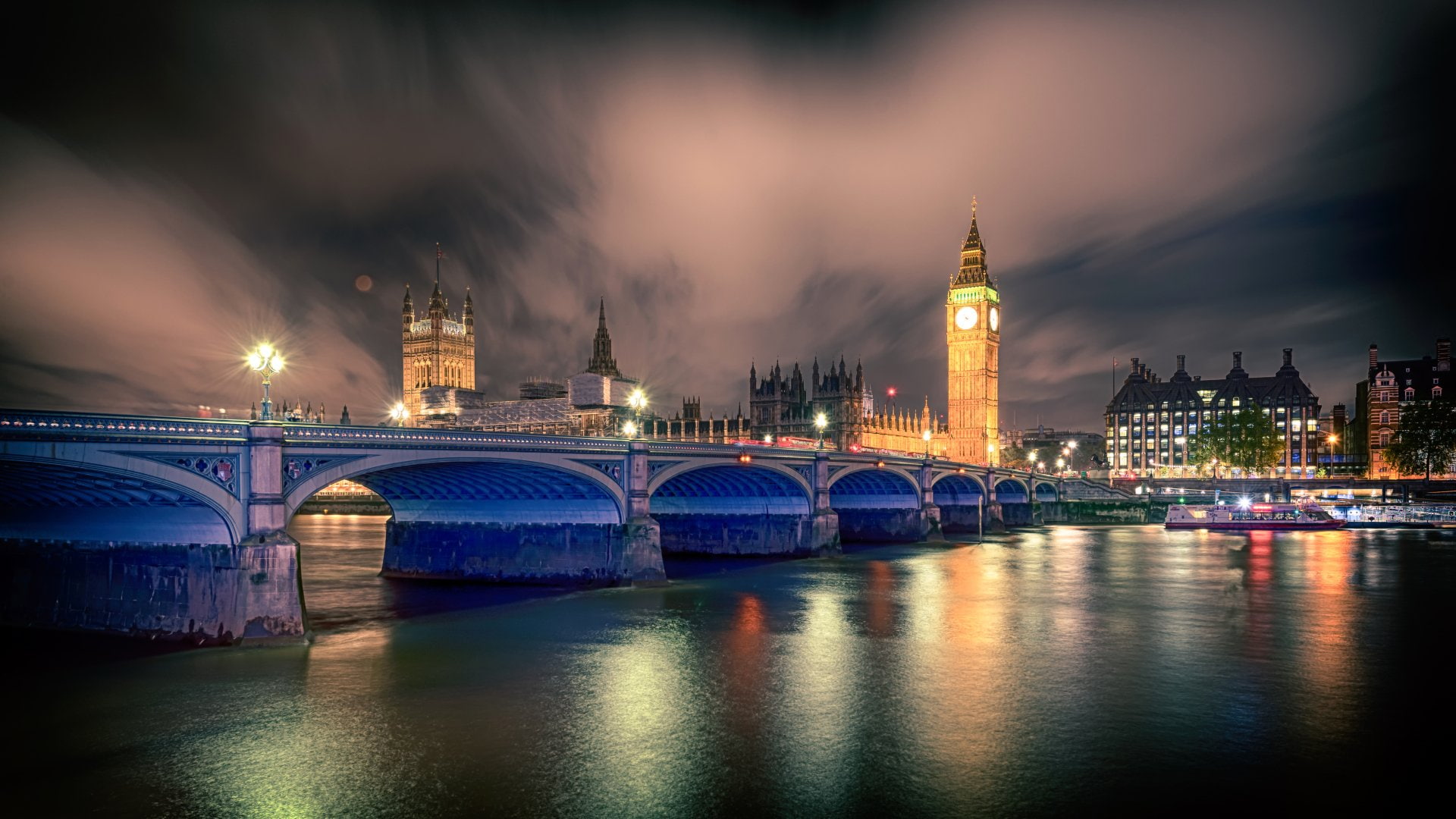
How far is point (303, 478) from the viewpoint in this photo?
33.0 m

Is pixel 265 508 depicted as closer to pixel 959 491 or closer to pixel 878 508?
pixel 878 508

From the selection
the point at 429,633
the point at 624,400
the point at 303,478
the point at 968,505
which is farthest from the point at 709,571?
the point at 624,400

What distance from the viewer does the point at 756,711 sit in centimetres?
2388

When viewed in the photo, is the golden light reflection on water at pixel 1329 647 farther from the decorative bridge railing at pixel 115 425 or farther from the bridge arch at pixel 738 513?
the bridge arch at pixel 738 513

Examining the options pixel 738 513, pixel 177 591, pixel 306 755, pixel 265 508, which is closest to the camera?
pixel 306 755

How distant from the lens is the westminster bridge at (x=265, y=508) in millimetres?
28953

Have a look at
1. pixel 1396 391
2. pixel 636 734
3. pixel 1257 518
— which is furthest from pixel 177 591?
pixel 1396 391

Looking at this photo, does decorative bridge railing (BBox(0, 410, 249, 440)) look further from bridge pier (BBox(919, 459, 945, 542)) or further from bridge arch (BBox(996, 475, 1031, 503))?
bridge arch (BBox(996, 475, 1031, 503))

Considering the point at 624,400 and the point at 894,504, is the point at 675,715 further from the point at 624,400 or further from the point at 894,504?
the point at 624,400

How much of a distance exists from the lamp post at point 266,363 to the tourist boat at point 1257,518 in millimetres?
99376

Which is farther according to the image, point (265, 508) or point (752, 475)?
point (752, 475)

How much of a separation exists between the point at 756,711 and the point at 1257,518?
9755 cm

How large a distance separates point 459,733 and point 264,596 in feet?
43.6

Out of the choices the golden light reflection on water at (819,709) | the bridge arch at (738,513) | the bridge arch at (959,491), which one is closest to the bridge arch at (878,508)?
the bridge arch at (959,491)
